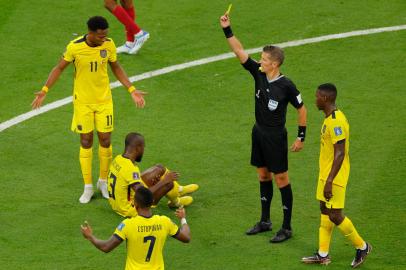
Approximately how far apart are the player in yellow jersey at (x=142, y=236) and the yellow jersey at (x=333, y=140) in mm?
2466

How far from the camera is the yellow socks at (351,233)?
12.3m

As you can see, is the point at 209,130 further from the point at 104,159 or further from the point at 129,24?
the point at 129,24

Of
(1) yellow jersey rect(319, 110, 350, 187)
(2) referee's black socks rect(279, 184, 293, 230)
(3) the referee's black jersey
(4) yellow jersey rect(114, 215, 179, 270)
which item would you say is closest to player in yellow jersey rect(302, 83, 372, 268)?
(1) yellow jersey rect(319, 110, 350, 187)

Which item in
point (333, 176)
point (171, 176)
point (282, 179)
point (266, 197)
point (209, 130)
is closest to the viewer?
point (333, 176)

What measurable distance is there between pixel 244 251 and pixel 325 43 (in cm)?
724

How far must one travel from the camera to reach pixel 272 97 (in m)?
12.9

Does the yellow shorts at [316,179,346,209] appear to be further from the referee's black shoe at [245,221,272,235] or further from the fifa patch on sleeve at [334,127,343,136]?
the referee's black shoe at [245,221,272,235]

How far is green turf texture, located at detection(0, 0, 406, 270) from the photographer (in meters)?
13.0

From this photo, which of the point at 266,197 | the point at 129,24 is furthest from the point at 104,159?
the point at 129,24

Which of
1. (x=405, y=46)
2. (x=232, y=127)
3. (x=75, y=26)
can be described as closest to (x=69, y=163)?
(x=232, y=127)

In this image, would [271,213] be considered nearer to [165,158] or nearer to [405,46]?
[165,158]

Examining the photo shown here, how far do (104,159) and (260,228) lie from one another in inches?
98.2

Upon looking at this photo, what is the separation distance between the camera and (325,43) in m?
19.2

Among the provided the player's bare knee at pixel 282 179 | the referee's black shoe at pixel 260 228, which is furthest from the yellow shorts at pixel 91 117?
the player's bare knee at pixel 282 179
